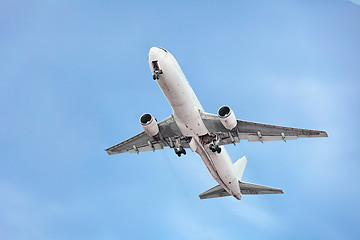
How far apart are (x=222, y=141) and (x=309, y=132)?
7.99m

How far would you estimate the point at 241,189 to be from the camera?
1768 inches

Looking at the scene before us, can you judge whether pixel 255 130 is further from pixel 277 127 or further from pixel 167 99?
pixel 167 99

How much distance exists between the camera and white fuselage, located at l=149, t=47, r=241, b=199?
3204 cm

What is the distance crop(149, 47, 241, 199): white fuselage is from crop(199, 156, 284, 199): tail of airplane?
10.4 ft

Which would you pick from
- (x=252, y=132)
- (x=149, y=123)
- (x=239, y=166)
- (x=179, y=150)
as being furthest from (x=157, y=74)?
(x=239, y=166)

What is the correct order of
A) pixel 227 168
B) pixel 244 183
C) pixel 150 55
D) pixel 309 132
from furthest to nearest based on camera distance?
pixel 244 183 → pixel 227 168 → pixel 309 132 → pixel 150 55

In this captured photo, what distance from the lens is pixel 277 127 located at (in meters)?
36.9

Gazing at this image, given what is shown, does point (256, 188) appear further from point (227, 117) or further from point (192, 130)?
point (227, 117)

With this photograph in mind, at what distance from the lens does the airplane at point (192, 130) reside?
32625 millimetres

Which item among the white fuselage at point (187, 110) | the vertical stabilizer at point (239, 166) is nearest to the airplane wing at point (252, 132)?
the white fuselage at point (187, 110)

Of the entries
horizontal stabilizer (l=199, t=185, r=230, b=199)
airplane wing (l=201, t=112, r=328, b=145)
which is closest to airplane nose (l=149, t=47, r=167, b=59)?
airplane wing (l=201, t=112, r=328, b=145)

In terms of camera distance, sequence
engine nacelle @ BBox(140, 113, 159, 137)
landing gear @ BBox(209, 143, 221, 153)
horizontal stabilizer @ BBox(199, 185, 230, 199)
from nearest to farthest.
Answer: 1. landing gear @ BBox(209, 143, 221, 153)
2. engine nacelle @ BBox(140, 113, 159, 137)
3. horizontal stabilizer @ BBox(199, 185, 230, 199)

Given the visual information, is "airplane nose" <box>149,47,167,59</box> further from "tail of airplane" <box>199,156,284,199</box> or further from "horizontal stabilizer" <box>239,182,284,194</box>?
"horizontal stabilizer" <box>239,182,284,194</box>

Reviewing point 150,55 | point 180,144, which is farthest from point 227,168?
point 150,55
